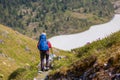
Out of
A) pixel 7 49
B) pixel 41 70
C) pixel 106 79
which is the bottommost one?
pixel 106 79

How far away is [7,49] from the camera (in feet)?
240

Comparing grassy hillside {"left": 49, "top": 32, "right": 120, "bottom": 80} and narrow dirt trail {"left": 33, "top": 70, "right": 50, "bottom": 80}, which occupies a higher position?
narrow dirt trail {"left": 33, "top": 70, "right": 50, "bottom": 80}

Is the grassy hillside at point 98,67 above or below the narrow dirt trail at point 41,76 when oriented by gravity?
below

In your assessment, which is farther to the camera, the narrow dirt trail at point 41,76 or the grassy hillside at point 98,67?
the narrow dirt trail at point 41,76

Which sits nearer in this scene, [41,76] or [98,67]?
[98,67]

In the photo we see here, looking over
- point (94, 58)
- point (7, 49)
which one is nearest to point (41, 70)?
point (94, 58)

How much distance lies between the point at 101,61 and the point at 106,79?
1.36 meters

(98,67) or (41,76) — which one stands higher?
(41,76)

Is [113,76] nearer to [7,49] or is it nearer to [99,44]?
[99,44]

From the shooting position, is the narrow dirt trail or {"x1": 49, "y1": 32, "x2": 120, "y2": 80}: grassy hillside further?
the narrow dirt trail

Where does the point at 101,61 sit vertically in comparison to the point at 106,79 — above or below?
above

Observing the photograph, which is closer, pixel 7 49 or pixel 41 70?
pixel 41 70

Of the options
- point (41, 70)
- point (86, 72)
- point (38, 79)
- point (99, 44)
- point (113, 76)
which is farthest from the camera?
point (41, 70)

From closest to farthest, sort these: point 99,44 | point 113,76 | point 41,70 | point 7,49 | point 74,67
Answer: point 113,76
point 74,67
point 99,44
point 41,70
point 7,49
